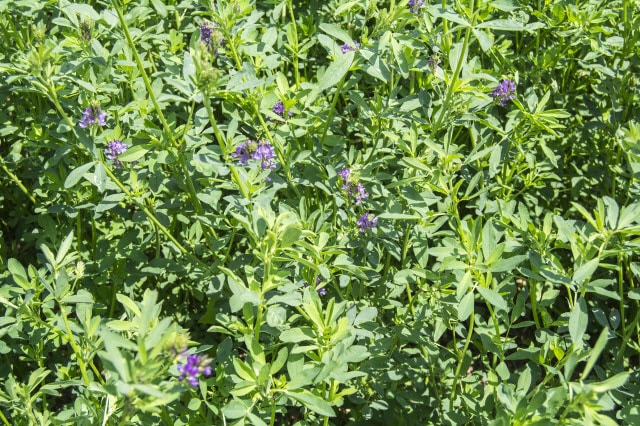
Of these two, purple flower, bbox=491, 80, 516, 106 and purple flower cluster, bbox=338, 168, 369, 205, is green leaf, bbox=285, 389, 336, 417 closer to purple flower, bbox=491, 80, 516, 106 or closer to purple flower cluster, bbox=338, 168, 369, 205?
purple flower cluster, bbox=338, 168, 369, 205

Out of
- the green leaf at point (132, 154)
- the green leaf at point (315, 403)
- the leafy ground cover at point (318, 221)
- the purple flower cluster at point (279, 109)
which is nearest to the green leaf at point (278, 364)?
the leafy ground cover at point (318, 221)

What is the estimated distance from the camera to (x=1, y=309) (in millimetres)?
3271

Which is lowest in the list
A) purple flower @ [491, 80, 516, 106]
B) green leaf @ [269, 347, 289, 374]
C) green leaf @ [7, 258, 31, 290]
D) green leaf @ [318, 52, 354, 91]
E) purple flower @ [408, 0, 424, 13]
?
green leaf @ [269, 347, 289, 374]

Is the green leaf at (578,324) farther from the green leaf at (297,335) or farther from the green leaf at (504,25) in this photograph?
the green leaf at (504,25)

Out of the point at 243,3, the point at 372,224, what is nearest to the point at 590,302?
the point at 372,224

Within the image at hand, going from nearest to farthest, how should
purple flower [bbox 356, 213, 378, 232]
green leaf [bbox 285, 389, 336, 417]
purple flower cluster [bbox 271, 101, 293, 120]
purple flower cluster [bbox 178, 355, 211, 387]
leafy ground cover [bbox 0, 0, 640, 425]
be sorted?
purple flower cluster [bbox 178, 355, 211, 387] → green leaf [bbox 285, 389, 336, 417] → leafy ground cover [bbox 0, 0, 640, 425] → purple flower [bbox 356, 213, 378, 232] → purple flower cluster [bbox 271, 101, 293, 120]

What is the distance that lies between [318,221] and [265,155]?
33 centimetres

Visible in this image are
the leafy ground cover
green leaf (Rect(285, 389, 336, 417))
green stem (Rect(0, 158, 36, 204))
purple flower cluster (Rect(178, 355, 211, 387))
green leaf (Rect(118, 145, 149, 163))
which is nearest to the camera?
purple flower cluster (Rect(178, 355, 211, 387))

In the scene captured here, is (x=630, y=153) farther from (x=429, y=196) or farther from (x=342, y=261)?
(x=342, y=261)

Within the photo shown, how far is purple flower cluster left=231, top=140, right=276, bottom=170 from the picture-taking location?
259 centimetres

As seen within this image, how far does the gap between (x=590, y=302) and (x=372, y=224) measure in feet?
3.95

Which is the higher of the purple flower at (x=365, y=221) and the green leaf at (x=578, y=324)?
the purple flower at (x=365, y=221)

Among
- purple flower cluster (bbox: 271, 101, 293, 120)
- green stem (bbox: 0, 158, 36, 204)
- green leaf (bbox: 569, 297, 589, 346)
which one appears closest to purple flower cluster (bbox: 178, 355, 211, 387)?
green leaf (bbox: 569, 297, 589, 346)

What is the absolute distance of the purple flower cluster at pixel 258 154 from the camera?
2588 mm
